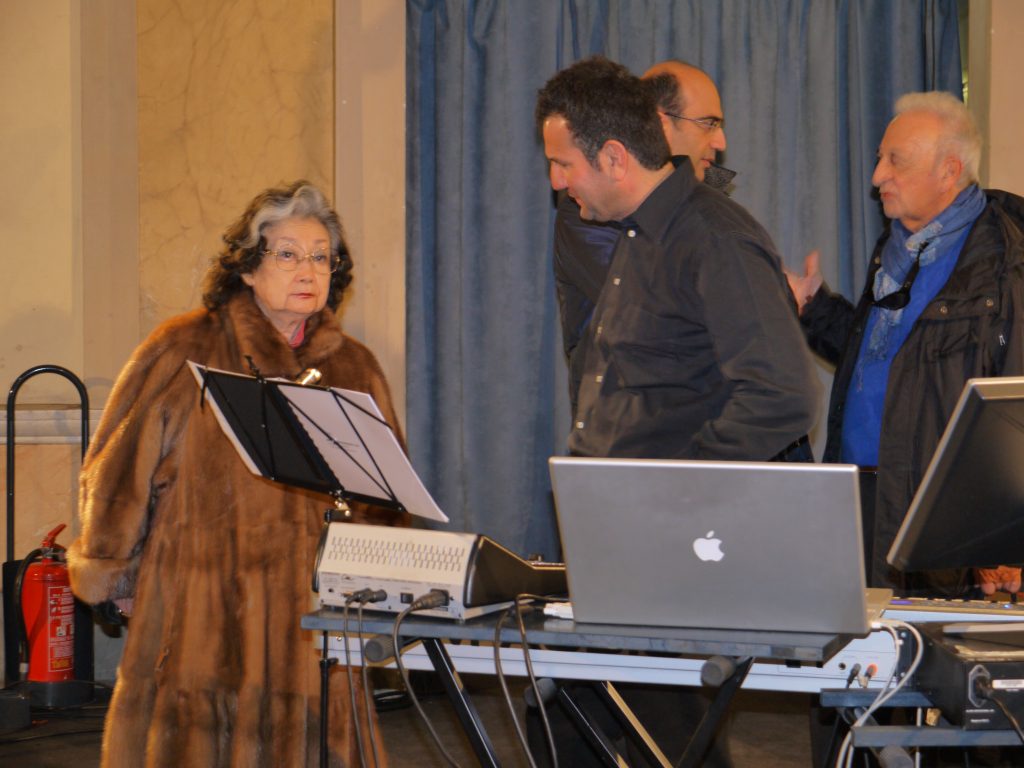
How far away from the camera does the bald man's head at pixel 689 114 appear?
3193mm

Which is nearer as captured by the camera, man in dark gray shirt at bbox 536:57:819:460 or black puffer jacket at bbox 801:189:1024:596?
man in dark gray shirt at bbox 536:57:819:460

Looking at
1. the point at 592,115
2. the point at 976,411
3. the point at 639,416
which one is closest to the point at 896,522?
the point at 639,416

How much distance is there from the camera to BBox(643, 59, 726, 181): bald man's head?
3.19 metres

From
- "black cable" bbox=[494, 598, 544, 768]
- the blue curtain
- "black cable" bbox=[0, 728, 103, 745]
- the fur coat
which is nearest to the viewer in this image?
"black cable" bbox=[494, 598, 544, 768]

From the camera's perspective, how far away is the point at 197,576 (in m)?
2.82

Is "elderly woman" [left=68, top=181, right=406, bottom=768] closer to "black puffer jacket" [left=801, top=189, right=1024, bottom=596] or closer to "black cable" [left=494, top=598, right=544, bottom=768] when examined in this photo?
"black cable" [left=494, top=598, right=544, bottom=768]

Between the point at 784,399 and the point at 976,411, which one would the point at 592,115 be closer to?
the point at 784,399

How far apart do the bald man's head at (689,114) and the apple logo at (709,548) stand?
1.71 meters

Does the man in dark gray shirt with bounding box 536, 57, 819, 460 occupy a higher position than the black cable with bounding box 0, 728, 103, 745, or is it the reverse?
the man in dark gray shirt with bounding box 536, 57, 819, 460

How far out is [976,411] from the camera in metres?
1.51

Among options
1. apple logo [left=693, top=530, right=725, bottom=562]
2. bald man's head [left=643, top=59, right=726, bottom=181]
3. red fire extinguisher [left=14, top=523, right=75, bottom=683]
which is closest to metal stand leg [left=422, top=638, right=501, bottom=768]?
apple logo [left=693, top=530, right=725, bottom=562]

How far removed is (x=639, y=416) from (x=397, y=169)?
2.30 meters

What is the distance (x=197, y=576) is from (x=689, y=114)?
67.3 inches

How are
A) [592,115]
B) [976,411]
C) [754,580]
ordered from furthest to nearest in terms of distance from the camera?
[592,115]
[754,580]
[976,411]
